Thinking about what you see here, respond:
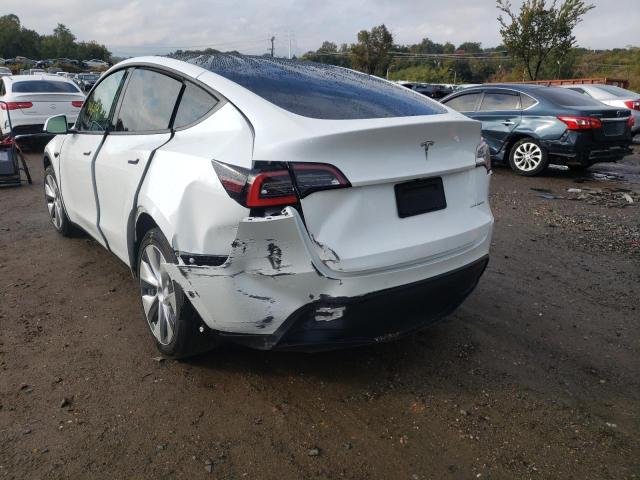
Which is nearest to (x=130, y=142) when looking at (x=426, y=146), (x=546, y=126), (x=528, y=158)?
(x=426, y=146)

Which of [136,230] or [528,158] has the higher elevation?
[136,230]

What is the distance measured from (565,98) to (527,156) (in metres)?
1.13

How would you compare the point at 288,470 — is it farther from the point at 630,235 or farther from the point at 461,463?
the point at 630,235

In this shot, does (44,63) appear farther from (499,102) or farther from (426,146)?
(426,146)

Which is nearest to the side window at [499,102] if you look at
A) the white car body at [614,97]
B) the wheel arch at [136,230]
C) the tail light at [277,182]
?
the white car body at [614,97]

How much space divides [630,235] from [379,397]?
4.54 metres

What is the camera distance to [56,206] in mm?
5605

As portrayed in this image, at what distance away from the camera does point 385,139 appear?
8.54 feet

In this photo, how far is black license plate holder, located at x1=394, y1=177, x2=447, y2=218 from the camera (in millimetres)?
2645

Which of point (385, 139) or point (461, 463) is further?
point (385, 139)

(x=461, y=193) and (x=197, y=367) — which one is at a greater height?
(x=461, y=193)

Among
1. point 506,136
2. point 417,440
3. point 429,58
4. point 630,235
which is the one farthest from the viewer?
point 429,58

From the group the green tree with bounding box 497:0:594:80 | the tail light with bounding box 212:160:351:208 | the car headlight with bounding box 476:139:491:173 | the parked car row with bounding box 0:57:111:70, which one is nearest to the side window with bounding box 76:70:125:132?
the tail light with bounding box 212:160:351:208

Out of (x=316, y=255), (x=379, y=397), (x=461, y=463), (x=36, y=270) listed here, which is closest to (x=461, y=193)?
(x=316, y=255)
